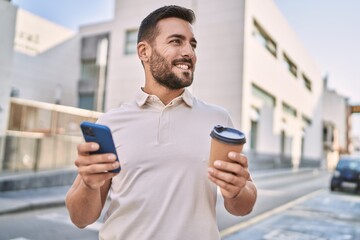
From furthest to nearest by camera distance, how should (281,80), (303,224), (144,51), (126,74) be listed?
(281,80), (126,74), (303,224), (144,51)

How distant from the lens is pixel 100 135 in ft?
4.53

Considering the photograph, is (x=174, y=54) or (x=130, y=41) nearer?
(x=174, y=54)

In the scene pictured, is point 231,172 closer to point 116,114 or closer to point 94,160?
point 94,160

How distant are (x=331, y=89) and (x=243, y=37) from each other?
1928 inches

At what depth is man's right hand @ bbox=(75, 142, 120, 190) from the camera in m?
1.37

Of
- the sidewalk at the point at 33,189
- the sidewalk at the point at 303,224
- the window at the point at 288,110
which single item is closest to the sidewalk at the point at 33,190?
the sidewalk at the point at 33,189

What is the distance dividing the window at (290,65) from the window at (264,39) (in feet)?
14.1

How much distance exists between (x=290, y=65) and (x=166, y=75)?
119ft

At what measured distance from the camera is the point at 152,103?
1.82 metres

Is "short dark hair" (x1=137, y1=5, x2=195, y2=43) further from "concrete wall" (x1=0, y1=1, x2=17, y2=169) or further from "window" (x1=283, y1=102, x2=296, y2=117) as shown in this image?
"window" (x1=283, y1=102, x2=296, y2=117)

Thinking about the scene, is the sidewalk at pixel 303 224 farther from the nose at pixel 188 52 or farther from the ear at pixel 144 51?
the nose at pixel 188 52

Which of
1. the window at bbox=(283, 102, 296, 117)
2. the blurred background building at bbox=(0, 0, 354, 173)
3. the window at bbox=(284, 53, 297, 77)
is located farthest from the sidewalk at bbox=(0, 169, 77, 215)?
the window at bbox=(284, 53, 297, 77)

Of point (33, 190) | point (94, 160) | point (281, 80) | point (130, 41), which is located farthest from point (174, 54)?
point (281, 80)

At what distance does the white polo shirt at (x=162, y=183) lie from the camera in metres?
1.59
